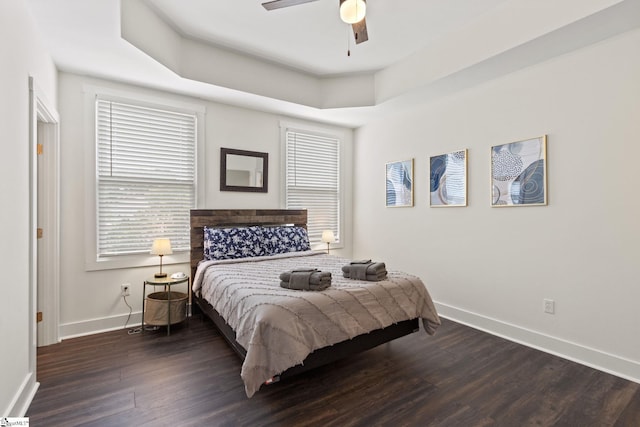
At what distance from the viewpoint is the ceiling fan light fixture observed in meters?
2.09

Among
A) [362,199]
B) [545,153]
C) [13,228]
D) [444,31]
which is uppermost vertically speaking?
[444,31]

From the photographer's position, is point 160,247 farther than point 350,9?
Yes

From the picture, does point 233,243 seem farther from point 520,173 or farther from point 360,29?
point 520,173

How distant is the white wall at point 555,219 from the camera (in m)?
2.48

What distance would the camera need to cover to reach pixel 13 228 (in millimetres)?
1911

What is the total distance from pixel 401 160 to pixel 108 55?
3.61m

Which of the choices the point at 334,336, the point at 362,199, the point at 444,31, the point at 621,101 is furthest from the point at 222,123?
the point at 621,101

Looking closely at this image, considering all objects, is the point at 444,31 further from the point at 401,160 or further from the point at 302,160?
the point at 302,160

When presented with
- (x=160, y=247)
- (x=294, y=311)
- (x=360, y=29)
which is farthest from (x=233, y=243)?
(x=360, y=29)

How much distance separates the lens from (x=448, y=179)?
12.5 feet

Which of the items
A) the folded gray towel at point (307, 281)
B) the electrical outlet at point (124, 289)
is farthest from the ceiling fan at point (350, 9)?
the electrical outlet at point (124, 289)

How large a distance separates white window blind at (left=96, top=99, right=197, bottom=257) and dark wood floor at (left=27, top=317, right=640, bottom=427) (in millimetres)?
1204

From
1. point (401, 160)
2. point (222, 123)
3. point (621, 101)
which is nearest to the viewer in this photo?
point (621, 101)

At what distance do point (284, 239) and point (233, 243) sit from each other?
0.70 metres
